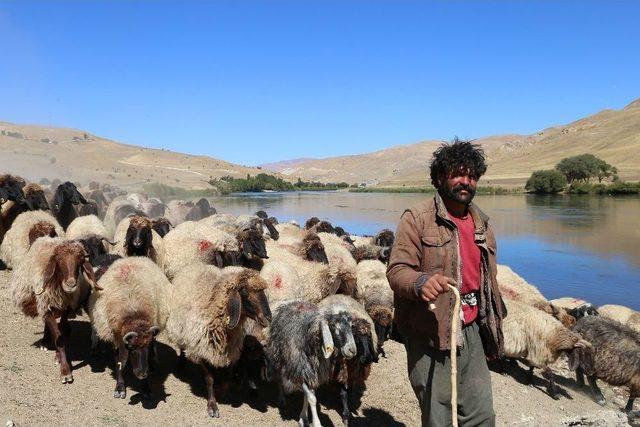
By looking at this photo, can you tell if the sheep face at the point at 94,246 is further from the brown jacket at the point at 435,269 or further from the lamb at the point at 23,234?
the brown jacket at the point at 435,269

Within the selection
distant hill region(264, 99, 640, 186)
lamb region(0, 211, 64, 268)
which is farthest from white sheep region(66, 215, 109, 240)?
distant hill region(264, 99, 640, 186)

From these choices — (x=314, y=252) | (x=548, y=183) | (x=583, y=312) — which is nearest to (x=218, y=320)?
(x=314, y=252)

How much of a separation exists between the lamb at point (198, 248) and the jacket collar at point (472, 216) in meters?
5.11

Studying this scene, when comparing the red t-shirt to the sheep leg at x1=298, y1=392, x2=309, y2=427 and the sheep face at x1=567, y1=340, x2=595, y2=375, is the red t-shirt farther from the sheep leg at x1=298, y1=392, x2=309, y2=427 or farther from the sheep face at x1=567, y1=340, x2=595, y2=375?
the sheep face at x1=567, y1=340, x2=595, y2=375

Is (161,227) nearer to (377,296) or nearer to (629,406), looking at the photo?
(377,296)

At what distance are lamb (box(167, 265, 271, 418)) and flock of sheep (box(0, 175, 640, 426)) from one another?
1cm

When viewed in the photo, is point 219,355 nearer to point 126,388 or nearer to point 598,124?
point 126,388

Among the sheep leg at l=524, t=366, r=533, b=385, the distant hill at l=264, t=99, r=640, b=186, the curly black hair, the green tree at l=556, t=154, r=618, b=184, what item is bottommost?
the sheep leg at l=524, t=366, r=533, b=385

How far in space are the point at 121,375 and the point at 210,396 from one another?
105cm

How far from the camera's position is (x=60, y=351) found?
227 inches

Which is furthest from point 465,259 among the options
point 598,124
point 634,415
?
point 598,124

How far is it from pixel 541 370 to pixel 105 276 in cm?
746

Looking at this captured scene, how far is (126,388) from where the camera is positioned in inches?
227

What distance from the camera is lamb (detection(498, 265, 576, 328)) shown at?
994 cm
